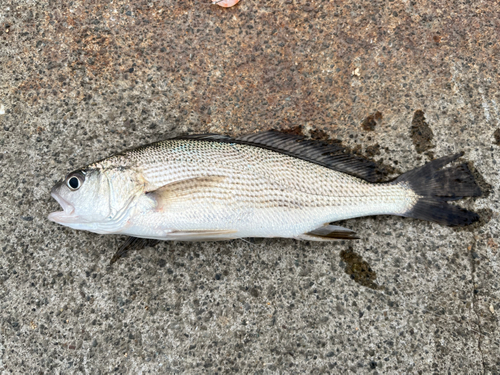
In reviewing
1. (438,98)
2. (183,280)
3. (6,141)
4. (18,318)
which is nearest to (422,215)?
(438,98)

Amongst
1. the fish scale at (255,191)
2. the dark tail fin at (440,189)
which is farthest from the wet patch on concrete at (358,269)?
the dark tail fin at (440,189)

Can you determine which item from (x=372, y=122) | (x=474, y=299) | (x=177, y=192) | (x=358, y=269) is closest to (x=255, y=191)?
(x=177, y=192)

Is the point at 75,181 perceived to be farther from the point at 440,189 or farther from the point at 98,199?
the point at 440,189

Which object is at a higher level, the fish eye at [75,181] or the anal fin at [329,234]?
the fish eye at [75,181]

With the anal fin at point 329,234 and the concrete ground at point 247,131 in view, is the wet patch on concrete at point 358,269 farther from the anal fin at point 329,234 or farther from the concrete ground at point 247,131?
the anal fin at point 329,234

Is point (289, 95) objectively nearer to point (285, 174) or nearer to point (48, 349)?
point (285, 174)

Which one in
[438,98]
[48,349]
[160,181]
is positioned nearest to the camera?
[160,181]
